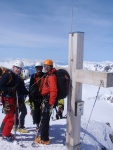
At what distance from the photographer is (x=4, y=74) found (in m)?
6.82

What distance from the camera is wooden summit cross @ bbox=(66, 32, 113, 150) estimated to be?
21.0 ft

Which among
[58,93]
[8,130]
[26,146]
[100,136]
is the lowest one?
[100,136]

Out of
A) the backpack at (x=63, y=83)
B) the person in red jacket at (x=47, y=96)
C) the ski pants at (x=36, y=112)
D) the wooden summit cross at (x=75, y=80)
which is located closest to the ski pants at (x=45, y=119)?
the person in red jacket at (x=47, y=96)

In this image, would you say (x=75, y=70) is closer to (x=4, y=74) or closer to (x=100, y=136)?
(x=4, y=74)

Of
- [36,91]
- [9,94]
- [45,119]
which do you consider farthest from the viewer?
[36,91]

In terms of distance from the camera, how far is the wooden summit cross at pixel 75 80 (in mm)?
6386

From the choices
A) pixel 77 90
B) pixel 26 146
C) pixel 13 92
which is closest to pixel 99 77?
pixel 77 90

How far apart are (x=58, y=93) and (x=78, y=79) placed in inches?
27.8

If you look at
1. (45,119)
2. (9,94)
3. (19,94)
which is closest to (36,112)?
(45,119)

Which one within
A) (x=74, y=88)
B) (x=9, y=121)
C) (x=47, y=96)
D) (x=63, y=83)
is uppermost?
(x=63, y=83)

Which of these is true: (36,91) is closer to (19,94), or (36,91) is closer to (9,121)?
(19,94)

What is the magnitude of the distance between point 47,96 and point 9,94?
1087mm

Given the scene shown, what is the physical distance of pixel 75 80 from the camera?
22.1 feet

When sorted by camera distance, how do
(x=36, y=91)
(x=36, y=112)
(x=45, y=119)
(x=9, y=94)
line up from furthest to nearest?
(x=36, y=112) < (x=36, y=91) < (x=45, y=119) < (x=9, y=94)
